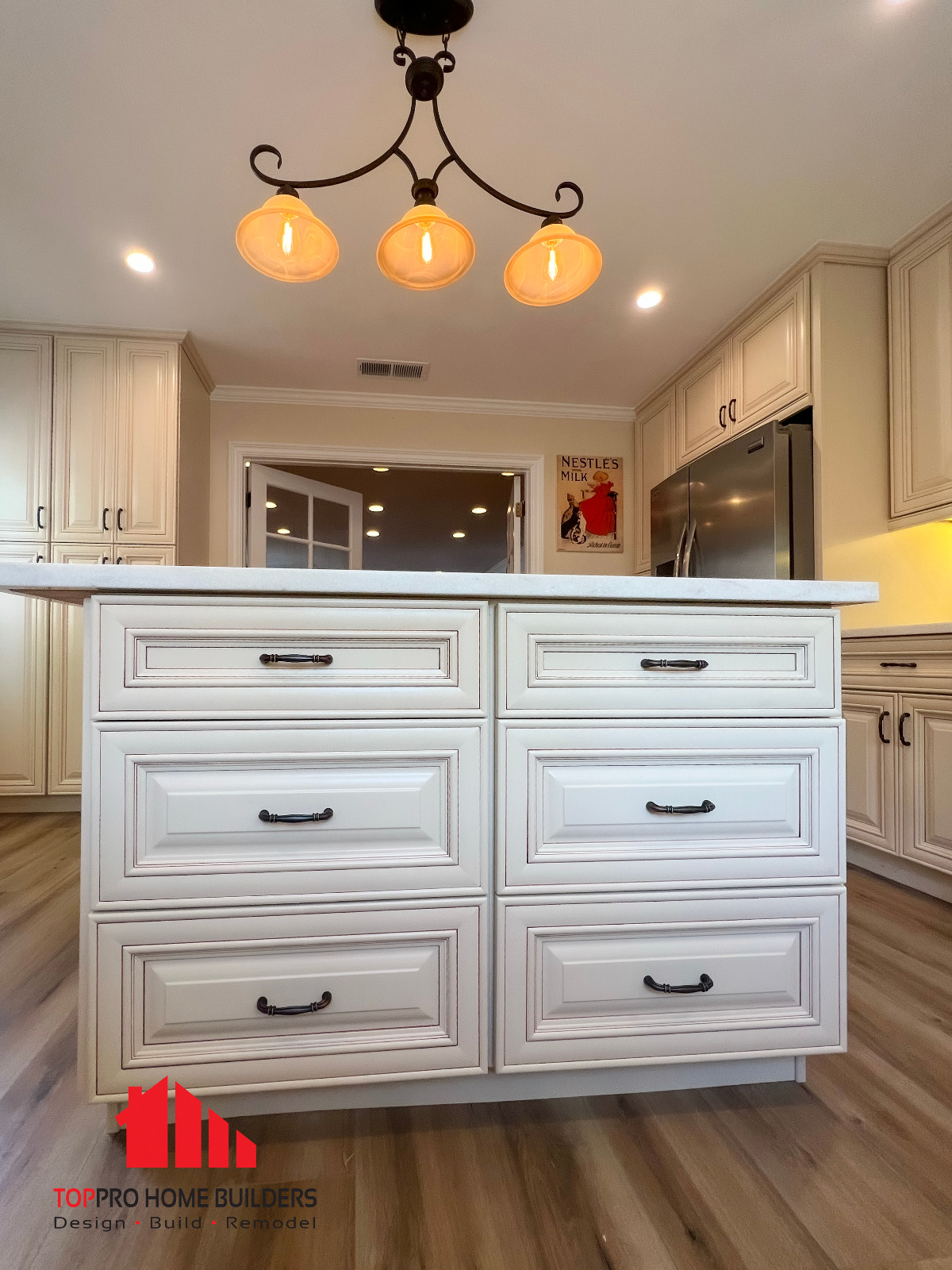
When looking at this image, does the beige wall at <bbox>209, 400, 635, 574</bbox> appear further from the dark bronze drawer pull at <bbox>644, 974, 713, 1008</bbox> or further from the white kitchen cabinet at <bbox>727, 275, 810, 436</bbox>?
the dark bronze drawer pull at <bbox>644, 974, 713, 1008</bbox>

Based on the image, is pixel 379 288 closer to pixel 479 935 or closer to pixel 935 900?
pixel 479 935

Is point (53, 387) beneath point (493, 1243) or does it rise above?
above

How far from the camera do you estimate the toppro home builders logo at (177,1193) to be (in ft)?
2.91

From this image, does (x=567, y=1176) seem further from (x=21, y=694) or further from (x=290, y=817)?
(x=21, y=694)

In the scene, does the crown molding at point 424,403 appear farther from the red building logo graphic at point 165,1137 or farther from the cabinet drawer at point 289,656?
the red building logo graphic at point 165,1137

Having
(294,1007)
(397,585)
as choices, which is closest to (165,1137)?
(294,1007)

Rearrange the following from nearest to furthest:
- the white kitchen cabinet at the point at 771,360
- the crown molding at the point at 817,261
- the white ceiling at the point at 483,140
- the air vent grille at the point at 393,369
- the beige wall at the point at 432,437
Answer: the white ceiling at the point at 483,140
the crown molding at the point at 817,261
the white kitchen cabinet at the point at 771,360
the air vent grille at the point at 393,369
the beige wall at the point at 432,437

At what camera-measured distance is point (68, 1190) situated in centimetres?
93

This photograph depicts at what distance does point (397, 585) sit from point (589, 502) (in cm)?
353

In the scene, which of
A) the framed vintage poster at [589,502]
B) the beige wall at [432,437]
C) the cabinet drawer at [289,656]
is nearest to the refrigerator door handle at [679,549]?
the beige wall at [432,437]

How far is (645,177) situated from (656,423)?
1936 mm

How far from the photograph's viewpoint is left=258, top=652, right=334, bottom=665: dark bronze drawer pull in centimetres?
99

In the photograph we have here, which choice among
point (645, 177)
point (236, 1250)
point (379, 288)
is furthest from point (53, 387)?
point (236, 1250)

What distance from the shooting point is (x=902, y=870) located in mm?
2270
